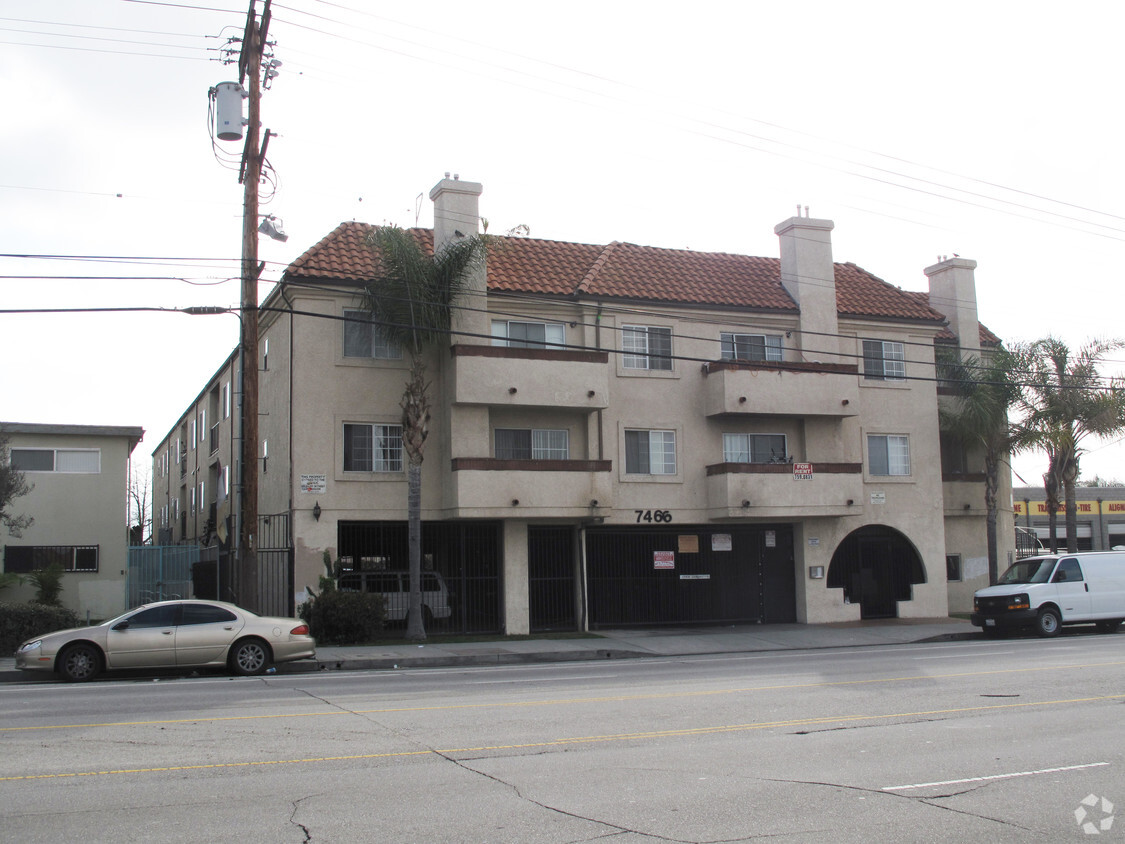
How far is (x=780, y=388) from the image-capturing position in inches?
1056

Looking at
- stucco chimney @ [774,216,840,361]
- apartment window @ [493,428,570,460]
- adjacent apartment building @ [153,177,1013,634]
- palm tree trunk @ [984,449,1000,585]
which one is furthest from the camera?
palm tree trunk @ [984,449,1000,585]

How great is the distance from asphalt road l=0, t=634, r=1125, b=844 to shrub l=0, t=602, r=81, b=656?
4260 millimetres

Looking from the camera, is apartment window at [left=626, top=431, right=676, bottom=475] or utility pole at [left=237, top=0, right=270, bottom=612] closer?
utility pole at [left=237, top=0, right=270, bottom=612]

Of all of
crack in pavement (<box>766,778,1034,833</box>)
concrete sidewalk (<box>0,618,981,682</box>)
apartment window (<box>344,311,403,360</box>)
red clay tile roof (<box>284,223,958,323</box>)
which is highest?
red clay tile roof (<box>284,223,958,323</box>)

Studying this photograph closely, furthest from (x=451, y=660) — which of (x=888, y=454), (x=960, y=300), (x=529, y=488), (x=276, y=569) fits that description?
(x=960, y=300)

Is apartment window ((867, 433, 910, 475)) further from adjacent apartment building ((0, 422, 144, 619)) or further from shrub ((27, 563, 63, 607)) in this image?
shrub ((27, 563, 63, 607))

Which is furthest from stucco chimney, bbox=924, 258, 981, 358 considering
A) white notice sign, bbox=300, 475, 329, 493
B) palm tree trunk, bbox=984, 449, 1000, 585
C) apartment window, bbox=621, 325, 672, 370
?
white notice sign, bbox=300, 475, 329, 493

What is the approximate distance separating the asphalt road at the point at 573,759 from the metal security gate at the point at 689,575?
35.1ft

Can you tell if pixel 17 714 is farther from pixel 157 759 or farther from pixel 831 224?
pixel 831 224

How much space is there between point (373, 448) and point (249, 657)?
7.77m

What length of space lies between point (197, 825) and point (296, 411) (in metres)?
17.4

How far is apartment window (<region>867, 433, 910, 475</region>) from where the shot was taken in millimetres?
28766

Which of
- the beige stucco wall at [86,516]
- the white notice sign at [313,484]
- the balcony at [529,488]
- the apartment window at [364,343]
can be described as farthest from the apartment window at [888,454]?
the beige stucco wall at [86,516]

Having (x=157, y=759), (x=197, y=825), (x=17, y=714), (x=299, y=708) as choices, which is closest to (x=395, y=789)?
(x=197, y=825)
